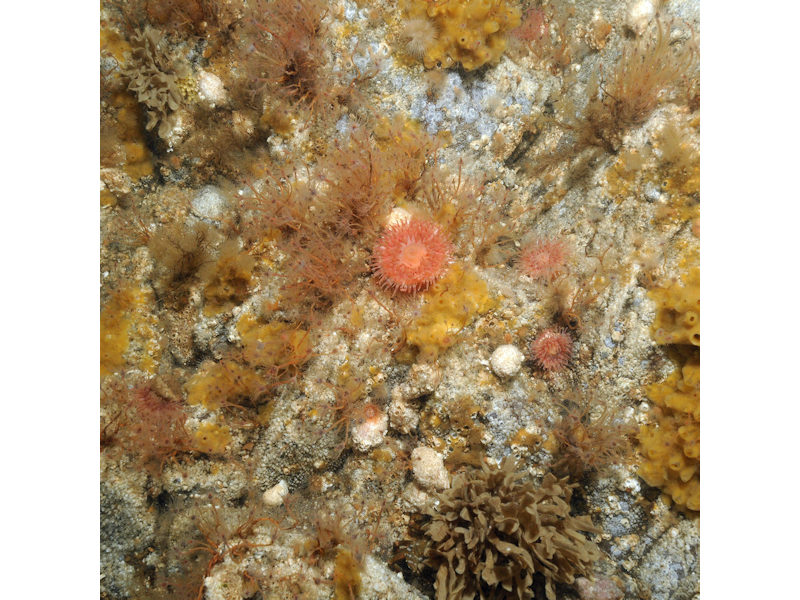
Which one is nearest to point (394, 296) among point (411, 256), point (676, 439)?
point (411, 256)

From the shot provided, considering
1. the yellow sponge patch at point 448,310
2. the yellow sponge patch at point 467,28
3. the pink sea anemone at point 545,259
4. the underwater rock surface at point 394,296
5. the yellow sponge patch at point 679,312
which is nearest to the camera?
the yellow sponge patch at point 679,312

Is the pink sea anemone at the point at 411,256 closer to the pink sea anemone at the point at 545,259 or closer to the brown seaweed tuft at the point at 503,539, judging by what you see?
the pink sea anemone at the point at 545,259

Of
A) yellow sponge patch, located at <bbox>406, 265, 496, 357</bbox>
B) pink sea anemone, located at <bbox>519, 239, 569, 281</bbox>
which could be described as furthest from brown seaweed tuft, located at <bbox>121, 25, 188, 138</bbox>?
pink sea anemone, located at <bbox>519, 239, 569, 281</bbox>

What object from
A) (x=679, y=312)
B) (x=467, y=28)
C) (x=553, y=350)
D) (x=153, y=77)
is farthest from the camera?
(x=467, y=28)

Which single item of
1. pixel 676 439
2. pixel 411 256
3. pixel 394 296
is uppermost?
pixel 411 256

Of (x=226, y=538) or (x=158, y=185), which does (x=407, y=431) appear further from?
(x=158, y=185)

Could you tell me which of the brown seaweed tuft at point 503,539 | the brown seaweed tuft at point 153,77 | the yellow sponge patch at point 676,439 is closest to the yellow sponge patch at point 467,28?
the brown seaweed tuft at point 153,77

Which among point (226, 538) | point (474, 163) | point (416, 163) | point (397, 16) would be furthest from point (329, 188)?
point (226, 538)

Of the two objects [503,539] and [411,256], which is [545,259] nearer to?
[411,256]
